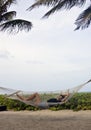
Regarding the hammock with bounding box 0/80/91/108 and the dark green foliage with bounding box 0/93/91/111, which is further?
the dark green foliage with bounding box 0/93/91/111

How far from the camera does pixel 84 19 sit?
11672mm

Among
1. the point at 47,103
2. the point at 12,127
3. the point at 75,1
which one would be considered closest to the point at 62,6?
the point at 75,1

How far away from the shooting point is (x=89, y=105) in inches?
528

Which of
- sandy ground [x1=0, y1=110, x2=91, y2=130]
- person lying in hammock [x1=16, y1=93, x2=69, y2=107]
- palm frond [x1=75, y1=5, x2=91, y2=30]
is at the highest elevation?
palm frond [x1=75, y1=5, x2=91, y2=30]

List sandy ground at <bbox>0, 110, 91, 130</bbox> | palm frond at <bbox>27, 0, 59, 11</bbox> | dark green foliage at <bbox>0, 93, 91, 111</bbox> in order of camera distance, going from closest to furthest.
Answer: sandy ground at <bbox>0, 110, 91, 130</bbox> < palm frond at <bbox>27, 0, 59, 11</bbox> < dark green foliage at <bbox>0, 93, 91, 111</bbox>

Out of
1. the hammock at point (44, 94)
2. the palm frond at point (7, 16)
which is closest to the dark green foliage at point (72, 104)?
the hammock at point (44, 94)

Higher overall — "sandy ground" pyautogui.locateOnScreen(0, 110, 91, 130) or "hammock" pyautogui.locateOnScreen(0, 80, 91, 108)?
"hammock" pyautogui.locateOnScreen(0, 80, 91, 108)

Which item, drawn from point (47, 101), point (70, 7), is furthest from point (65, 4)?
point (47, 101)

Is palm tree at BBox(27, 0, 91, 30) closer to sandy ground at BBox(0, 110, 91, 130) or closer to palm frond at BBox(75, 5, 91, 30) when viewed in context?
palm frond at BBox(75, 5, 91, 30)

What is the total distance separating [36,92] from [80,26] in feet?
9.74

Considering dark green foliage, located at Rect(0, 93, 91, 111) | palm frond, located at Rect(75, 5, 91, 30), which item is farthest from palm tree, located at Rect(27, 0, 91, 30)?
dark green foliage, located at Rect(0, 93, 91, 111)

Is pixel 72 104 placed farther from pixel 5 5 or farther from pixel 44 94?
pixel 5 5

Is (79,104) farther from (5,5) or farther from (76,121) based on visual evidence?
(5,5)

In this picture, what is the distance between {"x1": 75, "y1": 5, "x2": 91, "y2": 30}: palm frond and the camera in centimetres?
1159
